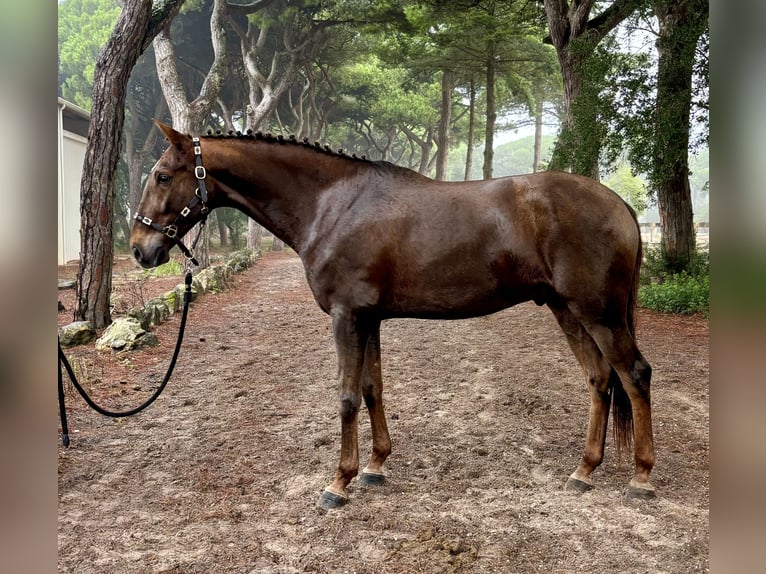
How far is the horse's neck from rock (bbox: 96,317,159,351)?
407cm

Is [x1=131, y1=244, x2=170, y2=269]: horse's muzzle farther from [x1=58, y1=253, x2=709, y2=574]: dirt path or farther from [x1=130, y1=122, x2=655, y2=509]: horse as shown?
[x1=58, y1=253, x2=709, y2=574]: dirt path

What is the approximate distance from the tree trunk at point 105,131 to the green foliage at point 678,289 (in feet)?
25.8

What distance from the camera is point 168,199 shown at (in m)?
3.08

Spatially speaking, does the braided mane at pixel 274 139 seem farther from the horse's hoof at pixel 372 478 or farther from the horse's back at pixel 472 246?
the horse's hoof at pixel 372 478

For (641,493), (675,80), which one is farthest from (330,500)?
(675,80)

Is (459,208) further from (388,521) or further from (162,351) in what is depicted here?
(162,351)

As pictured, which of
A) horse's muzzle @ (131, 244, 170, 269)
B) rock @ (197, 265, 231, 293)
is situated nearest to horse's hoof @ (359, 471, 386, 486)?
horse's muzzle @ (131, 244, 170, 269)

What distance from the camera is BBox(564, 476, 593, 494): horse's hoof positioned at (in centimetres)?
323

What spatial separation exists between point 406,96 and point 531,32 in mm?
13378

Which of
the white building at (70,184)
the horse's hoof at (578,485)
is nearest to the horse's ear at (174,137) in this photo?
the horse's hoof at (578,485)

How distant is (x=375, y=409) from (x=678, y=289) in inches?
270
